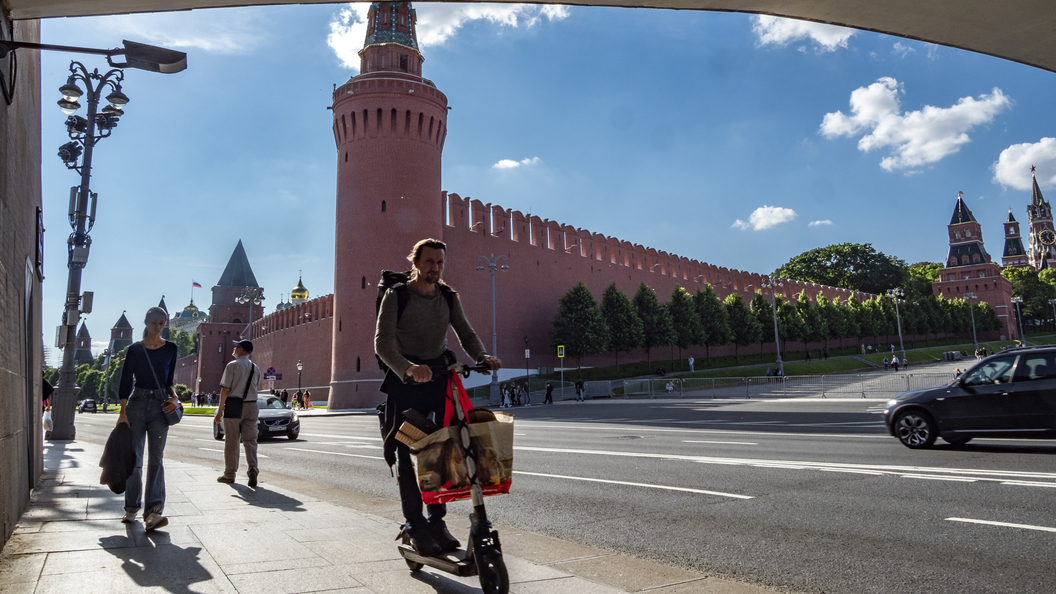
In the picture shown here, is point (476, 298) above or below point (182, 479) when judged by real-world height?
above

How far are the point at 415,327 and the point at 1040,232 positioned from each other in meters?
176

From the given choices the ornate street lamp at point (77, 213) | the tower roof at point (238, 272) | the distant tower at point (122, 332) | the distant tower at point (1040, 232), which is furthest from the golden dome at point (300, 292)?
Result: the distant tower at point (1040, 232)

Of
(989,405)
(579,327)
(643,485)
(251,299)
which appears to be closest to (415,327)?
(643,485)

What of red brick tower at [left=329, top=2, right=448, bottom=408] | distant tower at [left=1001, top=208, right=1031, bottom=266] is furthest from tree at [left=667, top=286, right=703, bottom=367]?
distant tower at [left=1001, top=208, right=1031, bottom=266]

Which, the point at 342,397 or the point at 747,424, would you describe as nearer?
the point at 747,424

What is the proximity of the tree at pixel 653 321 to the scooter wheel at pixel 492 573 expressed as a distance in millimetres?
50274

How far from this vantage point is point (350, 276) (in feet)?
139

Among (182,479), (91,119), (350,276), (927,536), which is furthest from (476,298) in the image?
(927,536)

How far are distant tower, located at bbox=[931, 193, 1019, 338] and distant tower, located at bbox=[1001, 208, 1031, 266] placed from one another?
26.9 meters

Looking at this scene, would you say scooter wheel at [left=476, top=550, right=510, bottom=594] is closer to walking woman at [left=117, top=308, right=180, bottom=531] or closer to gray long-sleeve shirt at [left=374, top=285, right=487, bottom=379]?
gray long-sleeve shirt at [left=374, top=285, right=487, bottom=379]

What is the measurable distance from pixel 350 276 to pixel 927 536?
132ft

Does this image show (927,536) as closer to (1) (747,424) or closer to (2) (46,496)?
(2) (46,496)

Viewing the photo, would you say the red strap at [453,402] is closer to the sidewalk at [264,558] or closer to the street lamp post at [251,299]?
the sidewalk at [264,558]

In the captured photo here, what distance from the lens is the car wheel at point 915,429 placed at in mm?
9945
